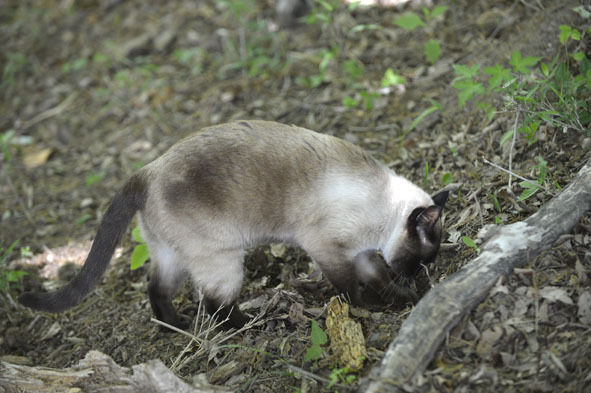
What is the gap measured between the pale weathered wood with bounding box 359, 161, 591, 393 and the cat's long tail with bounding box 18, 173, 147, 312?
1.75 metres

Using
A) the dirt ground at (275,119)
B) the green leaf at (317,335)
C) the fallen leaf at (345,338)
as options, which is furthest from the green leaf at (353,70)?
the green leaf at (317,335)

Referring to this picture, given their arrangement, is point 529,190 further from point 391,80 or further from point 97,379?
point 97,379

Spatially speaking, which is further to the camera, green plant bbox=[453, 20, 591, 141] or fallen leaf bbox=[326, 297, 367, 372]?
green plant bbox=[453, 20, 591, 141]

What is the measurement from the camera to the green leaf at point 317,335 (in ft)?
8.36

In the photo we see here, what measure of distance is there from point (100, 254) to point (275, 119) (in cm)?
234

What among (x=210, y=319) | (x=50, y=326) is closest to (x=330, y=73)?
(x=210, y=319)

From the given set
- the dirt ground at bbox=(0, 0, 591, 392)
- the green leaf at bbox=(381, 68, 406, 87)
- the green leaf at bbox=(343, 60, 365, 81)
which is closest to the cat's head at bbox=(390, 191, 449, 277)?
the dirt ground at bbox=(0, 0, 591, 392)

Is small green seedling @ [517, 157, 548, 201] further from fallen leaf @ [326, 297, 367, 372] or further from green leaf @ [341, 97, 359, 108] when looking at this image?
green leaf @ [341, 97, 359, 108]

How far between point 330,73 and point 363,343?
3.27 m

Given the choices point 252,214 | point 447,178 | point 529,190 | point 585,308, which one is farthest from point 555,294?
point 252,214

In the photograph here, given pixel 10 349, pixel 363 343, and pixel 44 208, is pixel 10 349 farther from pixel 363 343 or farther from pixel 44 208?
pixel 363 343

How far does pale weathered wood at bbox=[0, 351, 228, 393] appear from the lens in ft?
7.74

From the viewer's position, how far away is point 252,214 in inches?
123

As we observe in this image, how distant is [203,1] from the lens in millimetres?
6707
